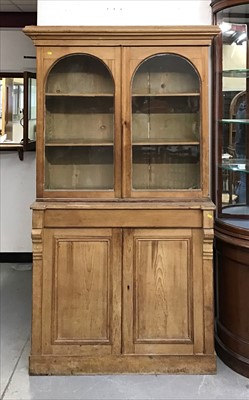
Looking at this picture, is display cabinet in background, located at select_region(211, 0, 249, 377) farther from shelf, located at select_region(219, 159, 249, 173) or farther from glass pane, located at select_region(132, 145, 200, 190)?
glass pane, located at select_region(132, 145, 200, 190)

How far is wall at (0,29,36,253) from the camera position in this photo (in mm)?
5461

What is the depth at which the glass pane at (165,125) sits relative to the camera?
3055 millimetres

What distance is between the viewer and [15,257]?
5645mm

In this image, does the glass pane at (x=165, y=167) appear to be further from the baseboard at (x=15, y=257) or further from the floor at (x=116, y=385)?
the baseboard at (x=15, y=257)

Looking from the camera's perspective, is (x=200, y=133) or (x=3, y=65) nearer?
(x=200, y=133)

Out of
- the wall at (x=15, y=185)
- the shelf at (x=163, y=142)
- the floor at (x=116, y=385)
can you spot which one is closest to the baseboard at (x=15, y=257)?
the wall at (x=15, y=185)

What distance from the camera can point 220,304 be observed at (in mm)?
3137

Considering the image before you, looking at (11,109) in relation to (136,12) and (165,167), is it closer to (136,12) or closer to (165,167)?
(136,12)

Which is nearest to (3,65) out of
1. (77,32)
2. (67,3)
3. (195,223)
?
(67,3)

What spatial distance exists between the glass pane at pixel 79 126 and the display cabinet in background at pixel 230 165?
808mm

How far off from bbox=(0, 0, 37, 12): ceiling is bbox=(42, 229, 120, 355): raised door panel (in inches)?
130

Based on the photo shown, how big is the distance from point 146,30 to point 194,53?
357 millimetres

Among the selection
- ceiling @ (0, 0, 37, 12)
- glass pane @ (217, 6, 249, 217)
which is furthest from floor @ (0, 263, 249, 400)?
ceiling @ (0, 0, 37, 12)

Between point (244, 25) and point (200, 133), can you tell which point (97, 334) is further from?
point (244, 25)
